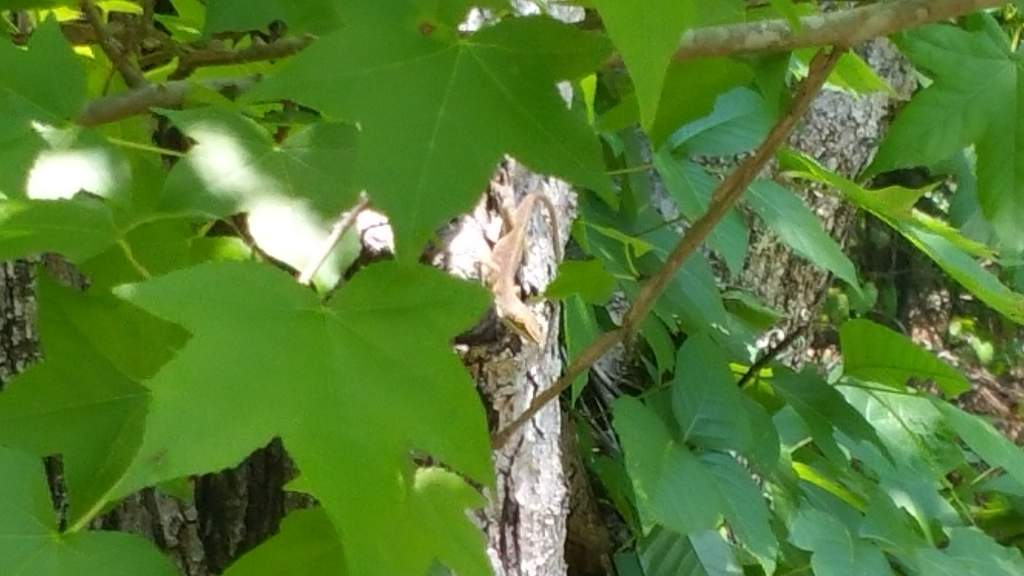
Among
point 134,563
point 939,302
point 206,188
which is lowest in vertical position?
point 939,302

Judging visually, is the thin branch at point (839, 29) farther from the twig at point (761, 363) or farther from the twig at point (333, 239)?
the twig at point (761, 363)

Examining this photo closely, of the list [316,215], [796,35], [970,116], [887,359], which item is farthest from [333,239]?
[887,359]

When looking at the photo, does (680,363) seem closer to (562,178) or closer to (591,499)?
(591,499)

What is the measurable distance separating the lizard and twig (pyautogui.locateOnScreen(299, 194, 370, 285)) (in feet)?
0.40

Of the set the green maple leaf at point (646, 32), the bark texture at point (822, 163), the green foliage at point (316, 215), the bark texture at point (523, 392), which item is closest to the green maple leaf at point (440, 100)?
the green foliage at point (316, 215)

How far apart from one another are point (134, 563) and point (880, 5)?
1.36 feet

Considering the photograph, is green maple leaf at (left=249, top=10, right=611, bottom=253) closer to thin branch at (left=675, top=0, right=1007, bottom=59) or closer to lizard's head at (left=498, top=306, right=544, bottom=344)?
thin branch at (left=675, top=0, right=1007, bottom=59)

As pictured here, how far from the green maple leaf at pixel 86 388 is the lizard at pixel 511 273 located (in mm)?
179

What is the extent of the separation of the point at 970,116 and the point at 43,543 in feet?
1.64

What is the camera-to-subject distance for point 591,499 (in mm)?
1163

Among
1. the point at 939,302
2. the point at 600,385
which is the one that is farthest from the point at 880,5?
the point at 939,302

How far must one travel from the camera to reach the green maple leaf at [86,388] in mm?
525

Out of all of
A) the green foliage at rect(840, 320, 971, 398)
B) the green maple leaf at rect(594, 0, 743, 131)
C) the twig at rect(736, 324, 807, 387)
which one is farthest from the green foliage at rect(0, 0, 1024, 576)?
the twig at rect(736, 324, 807, 387)

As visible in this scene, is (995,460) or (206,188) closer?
(206,188)
